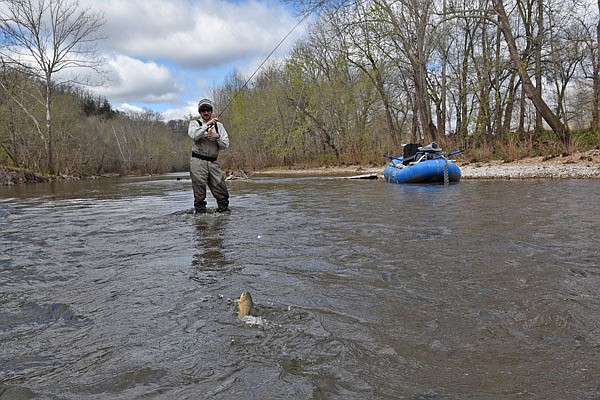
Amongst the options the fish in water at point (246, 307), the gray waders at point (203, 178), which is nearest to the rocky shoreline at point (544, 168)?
the gray waders at point (203, 178)

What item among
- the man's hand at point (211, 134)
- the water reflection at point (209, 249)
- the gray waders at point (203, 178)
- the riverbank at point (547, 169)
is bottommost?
the water reflection at point (209, 249)

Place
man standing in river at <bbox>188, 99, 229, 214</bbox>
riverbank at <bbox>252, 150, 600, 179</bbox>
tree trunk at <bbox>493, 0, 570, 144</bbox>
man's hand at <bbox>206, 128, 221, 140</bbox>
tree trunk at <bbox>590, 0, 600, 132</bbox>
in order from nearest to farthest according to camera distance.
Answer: man's hand at <bbox>206, 128, 221, 140</bbox> < man standing in river at <bbox>188, 99, 229, 214</bbox> < riverbank at <bbox>252, 150, 600, 179</bbox> < tree trunk at <bbox>493, 0, 570, 144</bbox> < tree trunk at <bbox>590, 0, 600, 132</bbox>

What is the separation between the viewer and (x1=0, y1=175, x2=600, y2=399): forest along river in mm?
1596

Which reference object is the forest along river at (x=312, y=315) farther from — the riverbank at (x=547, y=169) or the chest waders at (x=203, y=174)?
the riverbank at (x=547, y=169)

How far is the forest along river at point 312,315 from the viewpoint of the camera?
1596 millimetres

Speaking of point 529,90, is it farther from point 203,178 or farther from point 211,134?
point 203,178

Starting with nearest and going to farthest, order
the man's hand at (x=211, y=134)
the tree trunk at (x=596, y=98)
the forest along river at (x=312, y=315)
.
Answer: the forest along river at (x=312, y=315) < the man's hand at (x=211, y=134) < the tree trunk at (x=596, y=98)

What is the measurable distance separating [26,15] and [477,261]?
→ 93.9ft

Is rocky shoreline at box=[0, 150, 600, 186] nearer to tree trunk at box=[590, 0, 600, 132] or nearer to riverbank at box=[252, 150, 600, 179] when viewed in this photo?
riverbank at box=[252, 150, 600, 179]

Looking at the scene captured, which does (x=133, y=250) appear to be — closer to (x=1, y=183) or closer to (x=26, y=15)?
(x=1, y=183)

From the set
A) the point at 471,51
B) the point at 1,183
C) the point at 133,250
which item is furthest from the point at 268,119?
the point at 133,250

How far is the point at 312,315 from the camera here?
2266 mm

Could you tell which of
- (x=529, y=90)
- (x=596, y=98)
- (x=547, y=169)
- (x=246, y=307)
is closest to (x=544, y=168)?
(x=547, y=169)

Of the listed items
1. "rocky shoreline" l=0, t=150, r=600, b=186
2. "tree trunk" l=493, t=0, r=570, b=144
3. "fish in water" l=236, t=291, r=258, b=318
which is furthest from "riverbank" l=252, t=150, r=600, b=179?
"fish in water" l=236, t=291, r=258, b=318
